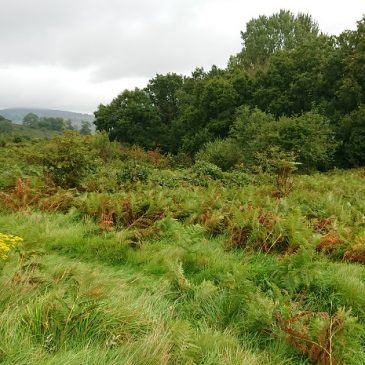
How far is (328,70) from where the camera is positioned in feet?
113

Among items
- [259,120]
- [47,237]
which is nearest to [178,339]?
[47,237]

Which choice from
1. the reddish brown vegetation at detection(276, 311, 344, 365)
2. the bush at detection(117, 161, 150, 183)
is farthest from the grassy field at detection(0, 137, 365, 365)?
the bush at detection(117, 161, 150, 183)

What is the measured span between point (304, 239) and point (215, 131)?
3619cm

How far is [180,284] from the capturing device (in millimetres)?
4945

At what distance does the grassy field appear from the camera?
3531mm

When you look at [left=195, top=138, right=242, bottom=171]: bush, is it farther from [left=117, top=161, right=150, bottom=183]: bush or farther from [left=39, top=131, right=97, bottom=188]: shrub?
[left=39, top=131, right=97, bottom=188]: shrub

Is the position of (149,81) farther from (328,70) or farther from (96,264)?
(96,264)

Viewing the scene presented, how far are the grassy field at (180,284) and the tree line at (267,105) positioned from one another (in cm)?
836

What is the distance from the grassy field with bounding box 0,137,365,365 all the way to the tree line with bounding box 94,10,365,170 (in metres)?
8.36

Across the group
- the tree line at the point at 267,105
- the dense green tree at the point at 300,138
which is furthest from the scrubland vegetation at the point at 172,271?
the dense green tree at the point at 300,138

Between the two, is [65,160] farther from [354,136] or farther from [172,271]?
[354,136]

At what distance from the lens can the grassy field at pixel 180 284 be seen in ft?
11.6

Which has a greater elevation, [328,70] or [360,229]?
[328,70]

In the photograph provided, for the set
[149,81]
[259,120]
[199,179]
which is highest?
[149,81]
